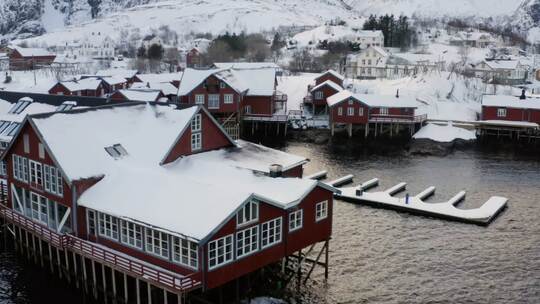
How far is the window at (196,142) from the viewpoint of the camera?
1681 inches

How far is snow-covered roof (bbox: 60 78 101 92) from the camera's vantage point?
97438mm

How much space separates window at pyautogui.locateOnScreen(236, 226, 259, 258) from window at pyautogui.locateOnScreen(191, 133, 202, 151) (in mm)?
12451

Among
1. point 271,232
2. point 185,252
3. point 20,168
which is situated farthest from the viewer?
point 20,168

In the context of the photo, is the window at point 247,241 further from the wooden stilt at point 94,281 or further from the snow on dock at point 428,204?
the snow on dock at point 428,204

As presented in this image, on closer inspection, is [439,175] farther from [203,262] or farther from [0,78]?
[0,78]

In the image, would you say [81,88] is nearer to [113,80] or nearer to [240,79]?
[113,80]

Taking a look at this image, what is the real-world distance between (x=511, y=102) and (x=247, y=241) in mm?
64816

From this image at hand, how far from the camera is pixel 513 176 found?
6362 centimetres

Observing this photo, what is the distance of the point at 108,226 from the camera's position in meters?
34.8

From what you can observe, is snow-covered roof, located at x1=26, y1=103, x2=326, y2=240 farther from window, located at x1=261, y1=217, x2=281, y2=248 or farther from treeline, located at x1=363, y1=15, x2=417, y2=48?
treeline, located at x1=363, y1=15, x2=417, y2=48

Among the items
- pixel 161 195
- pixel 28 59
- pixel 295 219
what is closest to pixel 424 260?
pixel 295 219

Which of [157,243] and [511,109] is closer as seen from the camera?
[157,243]

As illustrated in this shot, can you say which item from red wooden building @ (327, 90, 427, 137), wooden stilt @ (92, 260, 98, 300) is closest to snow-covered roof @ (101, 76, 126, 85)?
red wooden building @ (327, 90, 427, 137)

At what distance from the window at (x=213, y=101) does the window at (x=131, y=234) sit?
50210 millimetres
